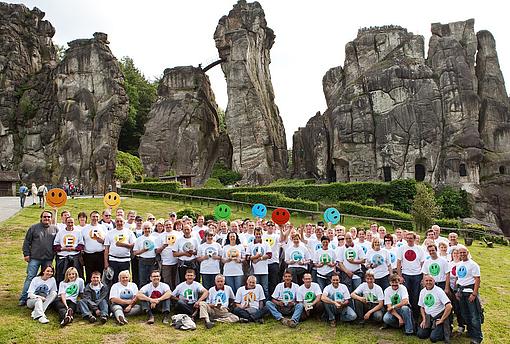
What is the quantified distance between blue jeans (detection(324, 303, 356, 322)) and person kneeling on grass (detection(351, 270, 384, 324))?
0.18 metres

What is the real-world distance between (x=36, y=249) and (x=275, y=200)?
72.9 ft

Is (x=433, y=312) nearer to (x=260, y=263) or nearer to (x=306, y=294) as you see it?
(x=306, y=294)

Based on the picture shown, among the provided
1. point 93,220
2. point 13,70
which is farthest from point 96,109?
point 93,220

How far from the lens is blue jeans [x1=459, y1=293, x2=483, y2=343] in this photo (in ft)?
30.3

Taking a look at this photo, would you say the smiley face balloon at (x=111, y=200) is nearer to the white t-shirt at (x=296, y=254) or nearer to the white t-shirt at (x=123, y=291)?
the white t-shirt at (x=123, y=291)

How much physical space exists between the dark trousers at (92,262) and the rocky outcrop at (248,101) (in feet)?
120

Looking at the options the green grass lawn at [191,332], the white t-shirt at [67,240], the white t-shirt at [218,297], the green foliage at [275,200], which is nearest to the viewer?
the green grass lawn at [191,332]

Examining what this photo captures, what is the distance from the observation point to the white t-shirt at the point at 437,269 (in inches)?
392

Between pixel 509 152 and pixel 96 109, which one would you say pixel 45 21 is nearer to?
pixel 96 109

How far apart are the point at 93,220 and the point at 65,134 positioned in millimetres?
38819

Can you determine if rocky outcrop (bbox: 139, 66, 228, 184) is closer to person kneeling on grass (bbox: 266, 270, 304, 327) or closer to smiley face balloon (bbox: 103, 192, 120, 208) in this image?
smiley face balloon (bbox: 103, 192, 120, 208)

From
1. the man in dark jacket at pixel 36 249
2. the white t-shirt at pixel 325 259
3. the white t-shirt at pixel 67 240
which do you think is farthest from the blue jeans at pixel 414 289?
the man in dark jacket at pixel 36 249

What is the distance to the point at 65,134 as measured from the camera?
1812 inches

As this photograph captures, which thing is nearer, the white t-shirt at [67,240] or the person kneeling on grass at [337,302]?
the person kneeling on grass at [337,302]
